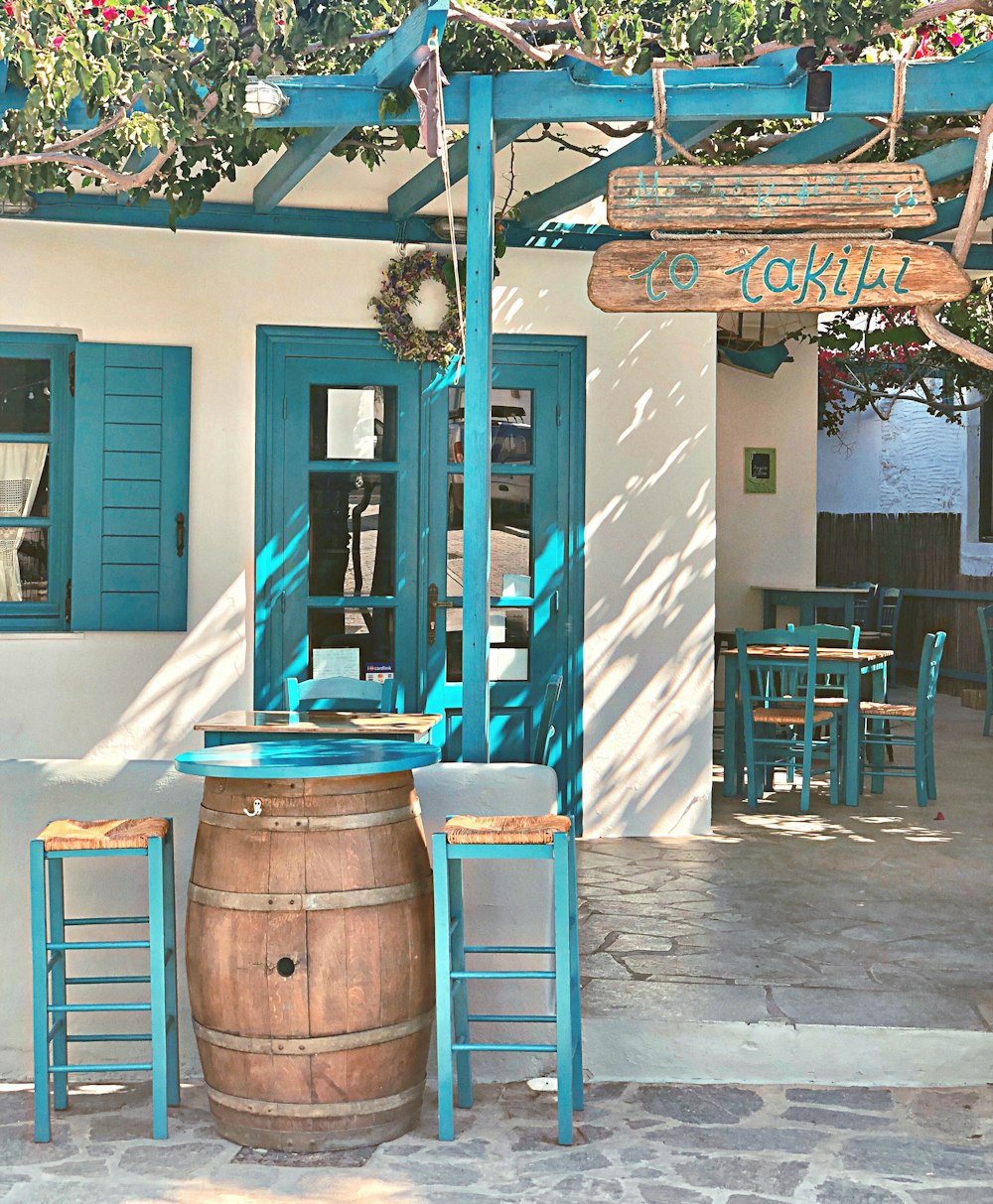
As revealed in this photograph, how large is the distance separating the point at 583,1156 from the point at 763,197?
2.62m

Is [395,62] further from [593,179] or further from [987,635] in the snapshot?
[987,635]

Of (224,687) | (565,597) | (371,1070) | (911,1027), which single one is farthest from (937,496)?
(371,1070)

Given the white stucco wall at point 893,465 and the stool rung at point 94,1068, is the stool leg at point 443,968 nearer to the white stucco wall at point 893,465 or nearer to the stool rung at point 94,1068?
the stool rung at point 94,1068

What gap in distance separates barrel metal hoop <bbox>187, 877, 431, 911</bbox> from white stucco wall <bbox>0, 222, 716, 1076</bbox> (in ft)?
8.27

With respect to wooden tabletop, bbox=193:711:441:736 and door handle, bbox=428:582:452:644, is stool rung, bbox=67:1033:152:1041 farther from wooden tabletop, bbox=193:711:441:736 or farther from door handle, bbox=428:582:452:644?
door handle, bbox=428:582:452:644

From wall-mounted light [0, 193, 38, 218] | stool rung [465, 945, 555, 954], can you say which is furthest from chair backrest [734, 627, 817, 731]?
wall-mounted light [0, 193, 38, 218]

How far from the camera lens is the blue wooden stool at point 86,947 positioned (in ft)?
11.5

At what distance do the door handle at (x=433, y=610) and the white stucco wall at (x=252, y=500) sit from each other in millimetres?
707

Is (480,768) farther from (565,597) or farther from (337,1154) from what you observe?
(565,597)

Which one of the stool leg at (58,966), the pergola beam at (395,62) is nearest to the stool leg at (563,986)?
the stool leg at (58,966)

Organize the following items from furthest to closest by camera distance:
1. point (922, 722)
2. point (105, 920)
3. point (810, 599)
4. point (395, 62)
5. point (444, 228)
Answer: point (810, 599)
point (922, 722)
point (444, 228)
point (395, 62)
point (105, 920)

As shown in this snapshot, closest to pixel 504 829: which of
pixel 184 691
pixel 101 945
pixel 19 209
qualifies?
pixel 101 945

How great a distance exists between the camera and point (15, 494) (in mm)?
6375

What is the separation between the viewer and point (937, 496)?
52.6 feet
